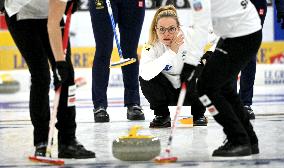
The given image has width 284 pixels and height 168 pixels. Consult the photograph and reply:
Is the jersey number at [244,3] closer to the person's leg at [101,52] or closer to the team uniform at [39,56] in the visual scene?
the team uniform at [39,56]

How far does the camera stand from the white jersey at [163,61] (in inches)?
199

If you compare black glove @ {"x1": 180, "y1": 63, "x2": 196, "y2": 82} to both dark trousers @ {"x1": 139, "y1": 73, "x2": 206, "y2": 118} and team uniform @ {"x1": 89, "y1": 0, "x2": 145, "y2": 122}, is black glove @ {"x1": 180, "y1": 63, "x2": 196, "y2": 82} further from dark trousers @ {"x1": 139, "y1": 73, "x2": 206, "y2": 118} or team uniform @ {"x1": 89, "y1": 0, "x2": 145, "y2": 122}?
team uniform @ {"x1": 89, "y1": 0, "x2": 145, "y2": 122}

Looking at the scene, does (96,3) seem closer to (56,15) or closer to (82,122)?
(82,122)

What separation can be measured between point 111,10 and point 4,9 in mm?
1660

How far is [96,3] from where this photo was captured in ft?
17.8

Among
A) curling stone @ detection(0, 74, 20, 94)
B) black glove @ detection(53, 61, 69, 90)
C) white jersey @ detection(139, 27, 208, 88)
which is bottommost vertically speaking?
curling stone @ detection(0, 74, 20, 94)

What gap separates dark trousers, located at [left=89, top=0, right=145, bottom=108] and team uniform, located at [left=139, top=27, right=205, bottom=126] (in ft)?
1.22

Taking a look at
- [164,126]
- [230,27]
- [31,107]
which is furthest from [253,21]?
[164,126]

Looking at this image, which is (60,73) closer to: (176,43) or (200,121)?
(176,43)

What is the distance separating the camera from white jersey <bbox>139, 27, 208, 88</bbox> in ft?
16.6

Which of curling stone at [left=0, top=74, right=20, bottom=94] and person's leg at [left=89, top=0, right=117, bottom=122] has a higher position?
person's leg at [left=89, top=0, right=117, bottom=122]

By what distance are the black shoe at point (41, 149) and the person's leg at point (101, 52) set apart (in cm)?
167

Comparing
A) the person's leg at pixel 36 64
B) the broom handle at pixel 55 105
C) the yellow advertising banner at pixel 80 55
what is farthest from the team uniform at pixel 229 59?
the yellow advertising banner at pixel 80 55

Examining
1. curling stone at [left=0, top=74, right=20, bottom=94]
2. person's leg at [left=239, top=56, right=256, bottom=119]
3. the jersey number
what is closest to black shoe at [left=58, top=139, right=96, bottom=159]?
the jersey number
